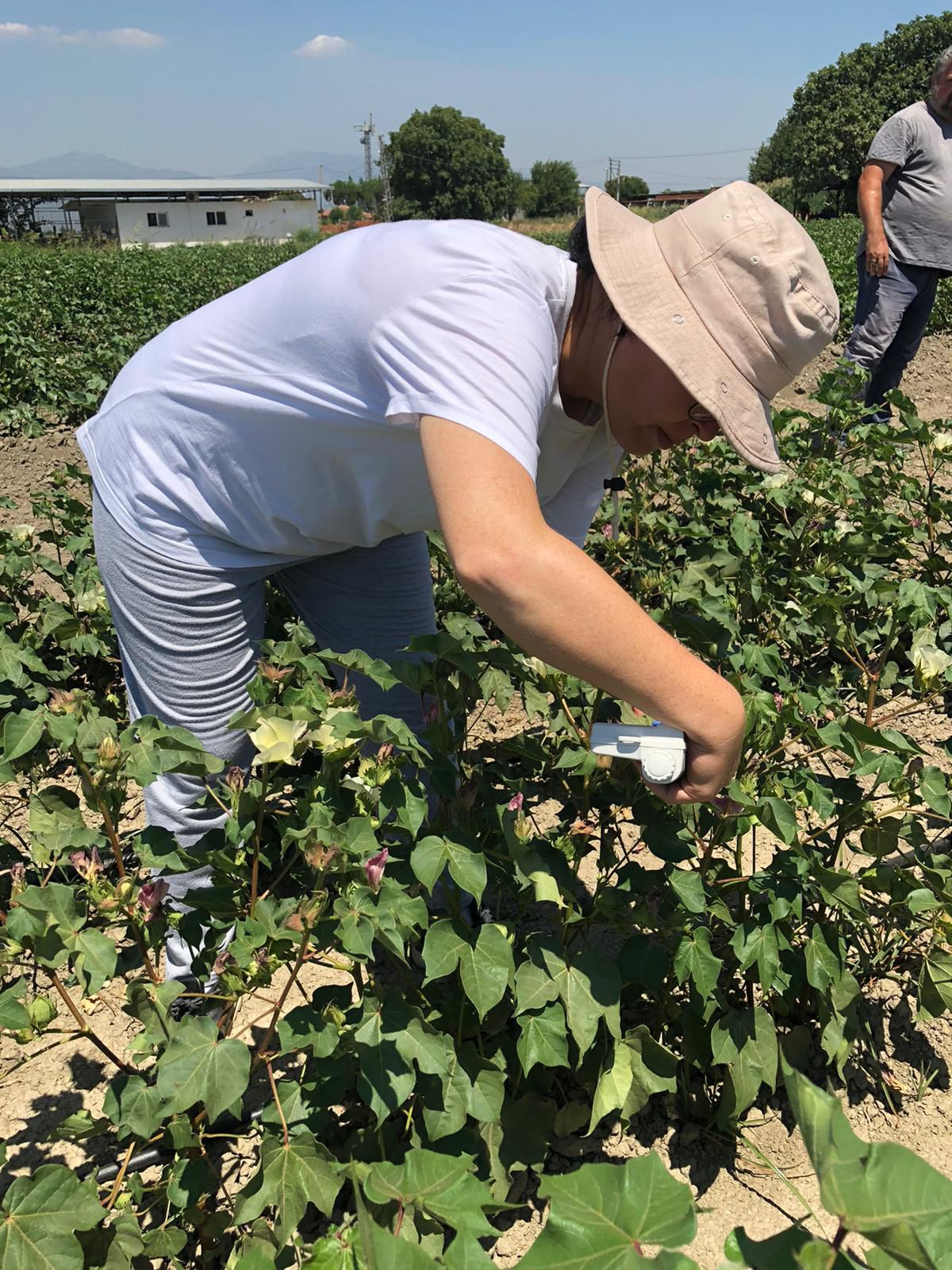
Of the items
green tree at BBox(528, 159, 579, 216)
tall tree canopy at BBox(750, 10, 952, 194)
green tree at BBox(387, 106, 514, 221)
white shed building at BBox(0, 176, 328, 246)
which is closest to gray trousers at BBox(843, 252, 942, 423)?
white shed building at BBox(0, 176, 328, 246)

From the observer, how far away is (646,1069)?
5.14ft

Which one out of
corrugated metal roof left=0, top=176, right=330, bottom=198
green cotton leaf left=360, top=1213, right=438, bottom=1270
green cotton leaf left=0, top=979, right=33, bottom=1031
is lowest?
green cotton leaf left=0, top=979, right=33, bottom=1031

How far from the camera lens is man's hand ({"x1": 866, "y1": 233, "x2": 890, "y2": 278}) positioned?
15.3 ft

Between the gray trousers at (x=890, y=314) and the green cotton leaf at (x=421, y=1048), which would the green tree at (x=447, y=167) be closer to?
the gray trousers at (x=890, y=314)

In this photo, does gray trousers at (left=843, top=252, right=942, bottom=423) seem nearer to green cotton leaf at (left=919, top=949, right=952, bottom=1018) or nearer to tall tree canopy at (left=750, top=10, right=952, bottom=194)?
green cotton leaf at (left=919, top=949, right=952, bottom=1018)

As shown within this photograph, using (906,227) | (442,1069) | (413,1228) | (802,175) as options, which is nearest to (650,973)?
(442,1069)

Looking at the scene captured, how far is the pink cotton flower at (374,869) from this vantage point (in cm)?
121

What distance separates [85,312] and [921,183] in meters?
8.31

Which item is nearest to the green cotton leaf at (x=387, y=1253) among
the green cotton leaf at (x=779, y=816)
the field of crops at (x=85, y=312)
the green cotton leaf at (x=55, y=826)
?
the green cotton leaf at (x=55, y=826)

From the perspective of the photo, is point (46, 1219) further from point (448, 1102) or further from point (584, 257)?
point (584, 257)

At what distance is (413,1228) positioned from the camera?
1268mm

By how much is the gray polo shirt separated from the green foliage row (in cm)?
331

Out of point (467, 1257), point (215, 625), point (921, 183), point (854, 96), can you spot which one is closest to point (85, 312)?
point (921, 183)

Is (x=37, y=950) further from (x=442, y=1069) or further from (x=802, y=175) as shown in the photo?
(x=802, y=175)
